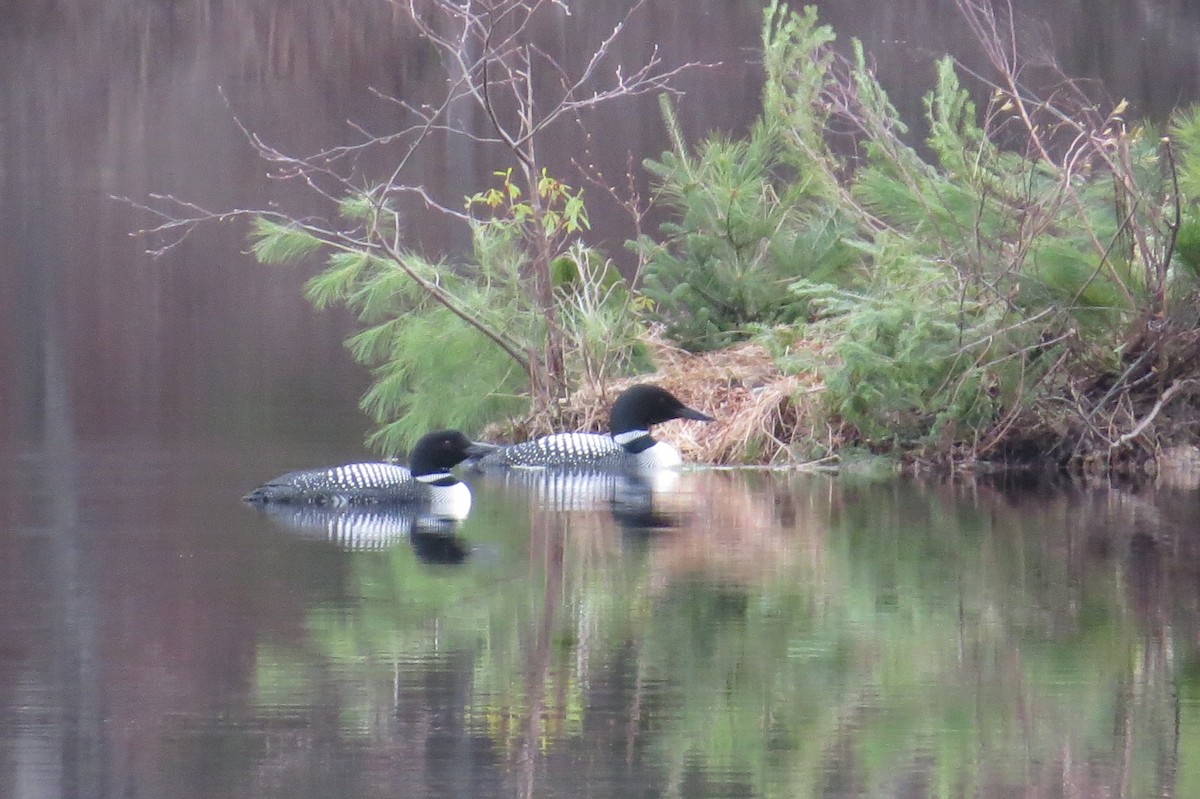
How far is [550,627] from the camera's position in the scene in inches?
223

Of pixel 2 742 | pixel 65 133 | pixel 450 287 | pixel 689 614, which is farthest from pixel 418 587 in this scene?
pixel 65 133

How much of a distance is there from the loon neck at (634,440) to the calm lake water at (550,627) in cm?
50

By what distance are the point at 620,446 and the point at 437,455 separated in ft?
5.05

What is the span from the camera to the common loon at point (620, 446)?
9.70m

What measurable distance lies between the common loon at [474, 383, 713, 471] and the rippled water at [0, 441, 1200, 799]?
1270 mm

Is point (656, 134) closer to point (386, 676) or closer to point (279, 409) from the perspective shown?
point (279, 409)

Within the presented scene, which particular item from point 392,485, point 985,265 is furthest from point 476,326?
point 985,265

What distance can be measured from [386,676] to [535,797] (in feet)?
3.58

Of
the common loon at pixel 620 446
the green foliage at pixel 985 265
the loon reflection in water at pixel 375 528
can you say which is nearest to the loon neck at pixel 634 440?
the common loon at pixel 620 446

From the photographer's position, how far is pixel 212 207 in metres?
21.9

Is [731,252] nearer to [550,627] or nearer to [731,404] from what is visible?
[731,404]

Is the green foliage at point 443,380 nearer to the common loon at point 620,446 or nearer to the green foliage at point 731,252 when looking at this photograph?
the common loon at point 620,446

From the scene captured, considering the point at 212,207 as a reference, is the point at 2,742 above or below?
below

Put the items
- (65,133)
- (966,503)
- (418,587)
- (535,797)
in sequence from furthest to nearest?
(65,133)
(966,503)
(418,587)
(535,797)
